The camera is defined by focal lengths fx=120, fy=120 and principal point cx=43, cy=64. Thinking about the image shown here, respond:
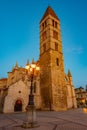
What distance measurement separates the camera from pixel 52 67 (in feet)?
82.8

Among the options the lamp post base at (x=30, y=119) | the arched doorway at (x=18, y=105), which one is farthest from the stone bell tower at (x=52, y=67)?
the lamp post base at (x=30, y=119)

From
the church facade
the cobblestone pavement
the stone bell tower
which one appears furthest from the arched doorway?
the cobblestone pavement

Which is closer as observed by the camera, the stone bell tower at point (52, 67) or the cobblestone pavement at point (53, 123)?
the cobblestone pavement at point (53, 123)

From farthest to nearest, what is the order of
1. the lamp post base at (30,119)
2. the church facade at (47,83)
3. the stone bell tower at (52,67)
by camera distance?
the stone bell tower at (52,67) < the church facade at (47,83) < the lamp post base at (30,119)

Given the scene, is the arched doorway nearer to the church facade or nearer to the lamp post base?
the church facade

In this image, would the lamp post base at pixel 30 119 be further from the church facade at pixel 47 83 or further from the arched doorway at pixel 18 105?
Result: the arched doorway at pixel 18 105

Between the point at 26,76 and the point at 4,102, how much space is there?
871 centimetres

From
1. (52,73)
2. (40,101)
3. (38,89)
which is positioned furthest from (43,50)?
(40,101)

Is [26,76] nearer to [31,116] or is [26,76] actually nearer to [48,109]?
[48,109]

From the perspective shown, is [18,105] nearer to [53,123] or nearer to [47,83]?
[47,83]

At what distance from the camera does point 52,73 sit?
2464cm

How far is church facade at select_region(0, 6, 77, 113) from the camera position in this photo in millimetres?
22258

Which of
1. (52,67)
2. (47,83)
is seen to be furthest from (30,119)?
(52,67)

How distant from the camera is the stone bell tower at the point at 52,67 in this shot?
2356 centimetres
